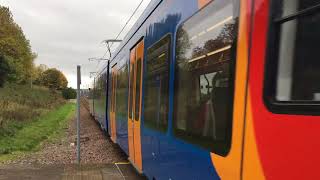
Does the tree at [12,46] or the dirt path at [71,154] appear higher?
the tree at [12,46]

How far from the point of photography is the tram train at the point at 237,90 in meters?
3.11

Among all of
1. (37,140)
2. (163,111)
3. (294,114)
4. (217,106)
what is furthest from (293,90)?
(37,140)

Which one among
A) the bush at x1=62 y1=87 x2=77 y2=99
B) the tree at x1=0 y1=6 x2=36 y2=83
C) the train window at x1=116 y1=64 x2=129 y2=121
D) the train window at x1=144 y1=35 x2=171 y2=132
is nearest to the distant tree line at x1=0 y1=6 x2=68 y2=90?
the tree at x1=0 y1=6 x2=36 y2=83

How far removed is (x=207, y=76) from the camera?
188 inches

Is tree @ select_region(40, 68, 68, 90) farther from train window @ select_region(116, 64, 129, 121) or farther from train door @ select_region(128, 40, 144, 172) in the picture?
train door @ select_region(128, 40, 144, 172)

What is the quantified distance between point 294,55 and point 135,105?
627 centimetres

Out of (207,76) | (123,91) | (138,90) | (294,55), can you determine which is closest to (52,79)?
(123,91)

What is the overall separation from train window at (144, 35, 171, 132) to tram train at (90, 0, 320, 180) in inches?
0.6

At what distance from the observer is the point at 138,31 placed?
9398mm

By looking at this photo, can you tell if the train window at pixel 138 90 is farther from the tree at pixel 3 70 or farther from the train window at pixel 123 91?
the tree at pixel 3 70

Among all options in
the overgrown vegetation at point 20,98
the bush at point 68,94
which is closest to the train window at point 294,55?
the overgrown vegetation at point 20,98

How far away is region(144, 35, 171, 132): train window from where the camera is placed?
6441 mm

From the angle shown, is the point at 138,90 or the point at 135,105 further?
the point at 135,105

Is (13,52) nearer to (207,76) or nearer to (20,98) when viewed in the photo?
(20,98)
